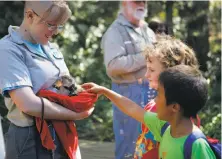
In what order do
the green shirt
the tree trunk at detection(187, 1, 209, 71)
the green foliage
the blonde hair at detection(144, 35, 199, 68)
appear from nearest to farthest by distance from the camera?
the green shirt
the blonde hair at detection(144, 35, 199, 68)
the green foliage
the tree trunk at detection(187, 1, 209, 71)

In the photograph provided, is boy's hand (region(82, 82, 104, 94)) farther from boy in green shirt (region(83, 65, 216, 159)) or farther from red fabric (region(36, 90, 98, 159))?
boy in green shirt (region(83, 65, 216, 159))

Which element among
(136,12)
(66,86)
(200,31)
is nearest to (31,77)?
(66,86)

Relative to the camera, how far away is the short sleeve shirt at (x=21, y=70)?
9.44ft

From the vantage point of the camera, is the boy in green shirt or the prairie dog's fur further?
the prairie dog's fur

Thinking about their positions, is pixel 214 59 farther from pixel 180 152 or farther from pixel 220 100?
pixel 180 152

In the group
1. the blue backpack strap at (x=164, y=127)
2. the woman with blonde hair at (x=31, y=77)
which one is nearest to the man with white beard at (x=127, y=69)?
the blue backpack strap at (x=164, y=127)

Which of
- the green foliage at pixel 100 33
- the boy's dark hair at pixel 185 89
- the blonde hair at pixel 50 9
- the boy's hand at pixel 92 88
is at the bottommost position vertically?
the green foliage at pixel 100 33

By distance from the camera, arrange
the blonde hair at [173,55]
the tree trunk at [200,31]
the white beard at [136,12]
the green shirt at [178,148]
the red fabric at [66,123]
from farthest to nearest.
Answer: the tree trunk at [200,31] < the white beard at [136,12] < the blonde hair at [173,55] < the red fabric at [66,123] < the green shirt at [178,148]

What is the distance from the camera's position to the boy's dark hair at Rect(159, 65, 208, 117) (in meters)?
2.81

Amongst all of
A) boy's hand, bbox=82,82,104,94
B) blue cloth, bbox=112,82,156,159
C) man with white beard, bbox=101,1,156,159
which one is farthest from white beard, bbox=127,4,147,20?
boy's hand, bbox=82,82,104,94

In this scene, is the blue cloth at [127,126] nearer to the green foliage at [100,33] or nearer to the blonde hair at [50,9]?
the blonde hair at [50,9]

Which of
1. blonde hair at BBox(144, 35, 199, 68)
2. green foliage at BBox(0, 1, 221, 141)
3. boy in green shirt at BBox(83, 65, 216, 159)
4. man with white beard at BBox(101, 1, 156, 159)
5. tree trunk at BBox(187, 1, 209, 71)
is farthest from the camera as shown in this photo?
tree trunk at BBox(187, 1, 209, 71)

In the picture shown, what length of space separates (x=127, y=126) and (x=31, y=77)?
236cm

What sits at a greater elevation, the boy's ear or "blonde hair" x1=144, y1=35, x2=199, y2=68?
"blonde hair" x1=144, y1=35, x2=199, y2=68
